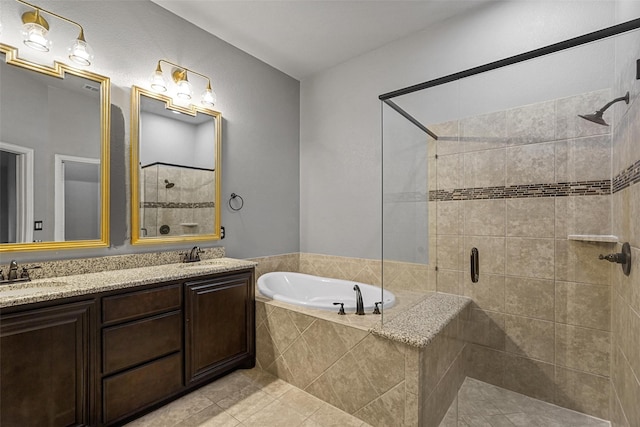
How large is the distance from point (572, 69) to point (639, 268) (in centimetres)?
129

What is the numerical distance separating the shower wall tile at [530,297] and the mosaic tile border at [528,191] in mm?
584

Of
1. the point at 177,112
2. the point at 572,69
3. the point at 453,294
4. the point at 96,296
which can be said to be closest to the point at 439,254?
the point at 453,294

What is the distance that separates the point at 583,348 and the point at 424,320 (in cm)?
104

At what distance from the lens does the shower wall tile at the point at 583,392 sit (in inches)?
69.4

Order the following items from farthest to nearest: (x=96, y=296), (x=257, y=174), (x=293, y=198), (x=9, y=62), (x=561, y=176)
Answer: (x=293, y=198) < (x=257, y=174) < (x=561, y=176) < (x=9, y=62) < (x=96, y=296)

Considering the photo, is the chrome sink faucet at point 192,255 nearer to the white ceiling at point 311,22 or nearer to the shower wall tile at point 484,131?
the white ceiling at point 311,22

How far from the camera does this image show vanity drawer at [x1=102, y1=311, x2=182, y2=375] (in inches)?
64.7

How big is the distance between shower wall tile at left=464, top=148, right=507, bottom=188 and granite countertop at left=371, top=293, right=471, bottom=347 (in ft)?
2.84

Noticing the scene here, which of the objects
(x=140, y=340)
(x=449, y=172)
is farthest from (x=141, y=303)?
(x=449, y=172)

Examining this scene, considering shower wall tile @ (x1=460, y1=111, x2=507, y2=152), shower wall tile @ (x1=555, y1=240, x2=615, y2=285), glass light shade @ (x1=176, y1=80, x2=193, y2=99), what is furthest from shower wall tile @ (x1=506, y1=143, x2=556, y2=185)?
glass light shade @ (x1=176, y1=80, x2=193, y2=99)

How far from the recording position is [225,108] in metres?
2.87

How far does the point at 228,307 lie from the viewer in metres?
2.24

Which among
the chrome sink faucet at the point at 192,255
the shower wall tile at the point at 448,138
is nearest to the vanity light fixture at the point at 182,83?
the chrome sink faucet at the point at 192,255

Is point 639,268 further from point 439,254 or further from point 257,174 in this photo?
point 257,174
